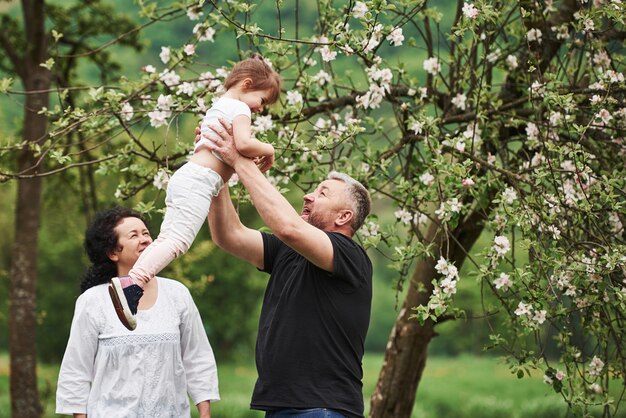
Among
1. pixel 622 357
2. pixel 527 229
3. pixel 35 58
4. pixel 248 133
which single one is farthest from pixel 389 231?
pixel 35 58

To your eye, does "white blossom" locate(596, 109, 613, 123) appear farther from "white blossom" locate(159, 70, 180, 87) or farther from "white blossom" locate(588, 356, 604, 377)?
"white blossom" locate(159, 70, 180, 87)

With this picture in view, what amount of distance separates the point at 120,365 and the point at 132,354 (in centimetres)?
6

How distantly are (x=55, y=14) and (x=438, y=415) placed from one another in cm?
1155

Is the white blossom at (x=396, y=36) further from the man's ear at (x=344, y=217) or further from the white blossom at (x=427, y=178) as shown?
the man's ear at (x=344, y=217)

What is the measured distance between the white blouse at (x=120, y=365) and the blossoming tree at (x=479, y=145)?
108cm

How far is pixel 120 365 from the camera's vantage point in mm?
3645

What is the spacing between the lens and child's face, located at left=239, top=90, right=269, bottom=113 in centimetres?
354

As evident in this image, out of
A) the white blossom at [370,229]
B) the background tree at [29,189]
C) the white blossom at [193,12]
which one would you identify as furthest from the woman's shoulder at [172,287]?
the background tree at [29,189]

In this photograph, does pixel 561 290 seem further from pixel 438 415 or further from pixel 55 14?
pixel 438 415

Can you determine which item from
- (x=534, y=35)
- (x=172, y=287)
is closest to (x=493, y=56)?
(x=534, y=35)

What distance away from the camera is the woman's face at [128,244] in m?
3.87

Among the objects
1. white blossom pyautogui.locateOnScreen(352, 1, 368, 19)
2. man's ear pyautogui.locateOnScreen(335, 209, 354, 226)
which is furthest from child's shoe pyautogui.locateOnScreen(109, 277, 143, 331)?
white blossom pyautogui.locateOnScreen(352, 1, 368, 19)

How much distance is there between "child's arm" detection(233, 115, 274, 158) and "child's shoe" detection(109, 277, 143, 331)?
0.62 meters

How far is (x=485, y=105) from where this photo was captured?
5512mm
